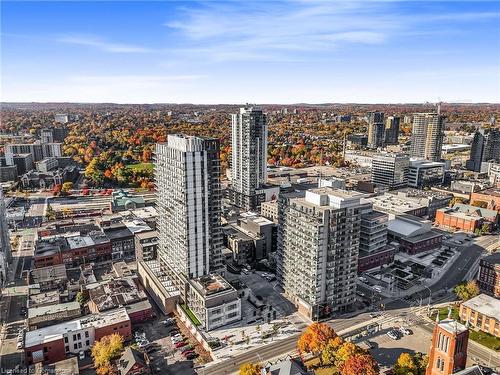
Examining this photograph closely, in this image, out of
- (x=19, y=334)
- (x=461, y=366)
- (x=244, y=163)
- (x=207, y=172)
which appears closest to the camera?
(x=461, y=366)

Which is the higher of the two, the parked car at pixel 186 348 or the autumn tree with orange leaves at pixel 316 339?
the autumn tree with orange leaves at pixel 316 339

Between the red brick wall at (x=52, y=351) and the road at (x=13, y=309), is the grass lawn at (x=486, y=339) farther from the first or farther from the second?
the road at (x=13, y=309)

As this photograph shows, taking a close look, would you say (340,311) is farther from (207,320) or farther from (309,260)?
(207,320)

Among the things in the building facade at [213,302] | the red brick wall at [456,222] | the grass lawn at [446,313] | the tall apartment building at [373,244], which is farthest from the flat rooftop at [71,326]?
the red brick wall at [456,222]

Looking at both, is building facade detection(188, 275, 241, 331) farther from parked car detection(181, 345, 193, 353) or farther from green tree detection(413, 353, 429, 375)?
green tree detection(413, 353, 429, 375)

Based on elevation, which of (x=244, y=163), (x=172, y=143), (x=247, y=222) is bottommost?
(x=247, y=222)

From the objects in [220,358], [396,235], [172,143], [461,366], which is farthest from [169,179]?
[396,235]
